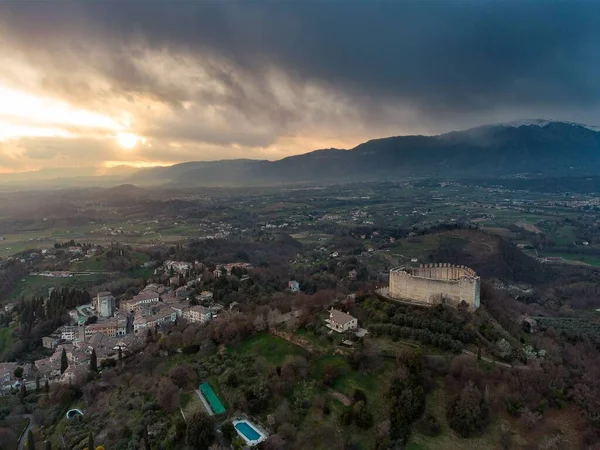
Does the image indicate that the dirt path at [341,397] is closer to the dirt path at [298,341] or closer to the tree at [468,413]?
the dirt path at [298,341]

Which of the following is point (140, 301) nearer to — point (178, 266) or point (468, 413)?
point (178, 266)

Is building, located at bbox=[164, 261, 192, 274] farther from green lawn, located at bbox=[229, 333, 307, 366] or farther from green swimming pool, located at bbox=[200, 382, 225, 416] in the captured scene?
green swimming pool, located at bbox=[200, 382, 225, 416]

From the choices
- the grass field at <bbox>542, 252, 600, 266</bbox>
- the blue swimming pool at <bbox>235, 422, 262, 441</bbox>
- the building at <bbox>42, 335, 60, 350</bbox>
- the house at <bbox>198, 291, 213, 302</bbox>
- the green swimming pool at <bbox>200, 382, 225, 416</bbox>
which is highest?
the blue swimming pool at <bbox>235, 422, 262, 441</bbox>

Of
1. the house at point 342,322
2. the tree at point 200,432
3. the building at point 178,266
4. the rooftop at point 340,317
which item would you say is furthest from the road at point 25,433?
the building at point 178,266

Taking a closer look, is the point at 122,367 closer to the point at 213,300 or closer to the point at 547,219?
the point at 213,300

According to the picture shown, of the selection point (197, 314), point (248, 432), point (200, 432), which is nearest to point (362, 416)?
point (248, 432)

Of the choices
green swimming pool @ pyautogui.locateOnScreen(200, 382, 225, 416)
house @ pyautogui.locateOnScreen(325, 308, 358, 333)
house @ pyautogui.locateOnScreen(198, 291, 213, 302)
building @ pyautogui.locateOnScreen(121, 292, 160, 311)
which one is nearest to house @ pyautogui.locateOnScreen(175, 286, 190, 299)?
building @ pyautogui.locateOnScreen(121, 292, 160, 311)

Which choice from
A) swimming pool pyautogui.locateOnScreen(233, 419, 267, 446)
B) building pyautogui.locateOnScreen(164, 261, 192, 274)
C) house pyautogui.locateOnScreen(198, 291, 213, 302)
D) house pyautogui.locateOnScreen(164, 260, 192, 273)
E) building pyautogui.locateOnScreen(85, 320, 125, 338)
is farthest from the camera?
house pyautogui.locateOnScreen(164, 260, 192, 273)
